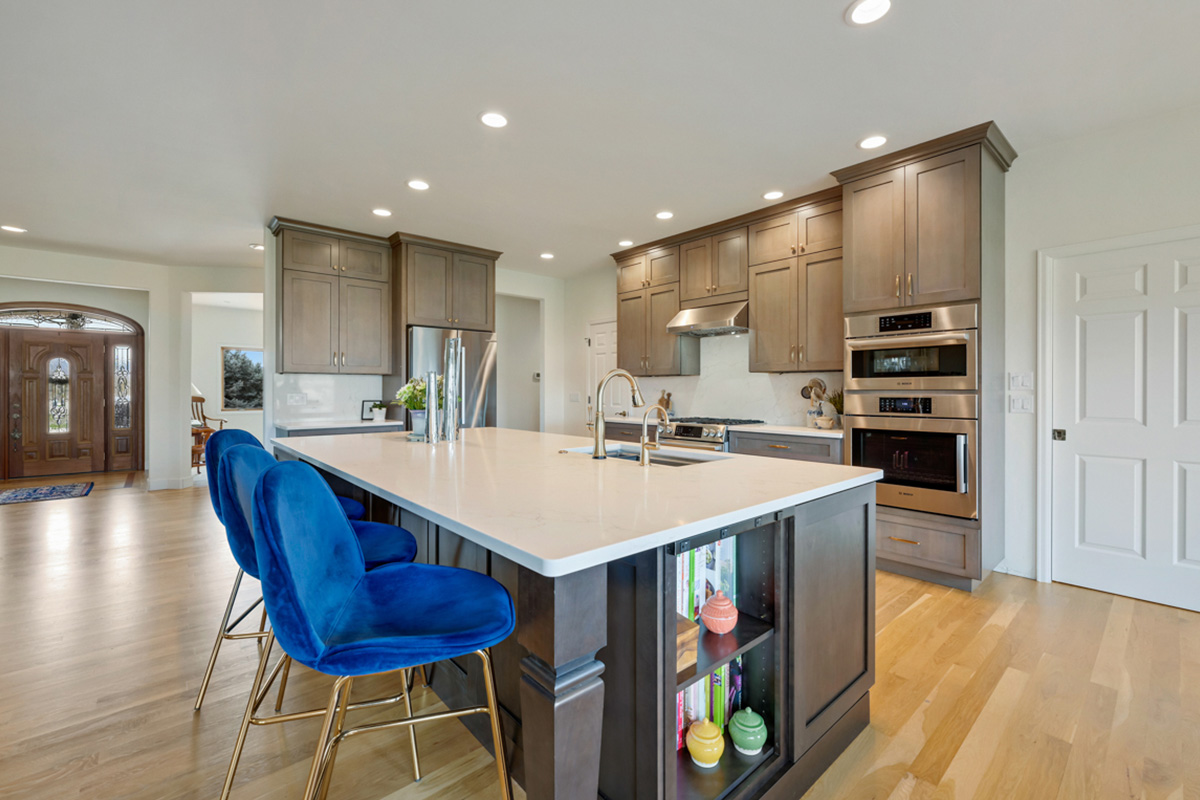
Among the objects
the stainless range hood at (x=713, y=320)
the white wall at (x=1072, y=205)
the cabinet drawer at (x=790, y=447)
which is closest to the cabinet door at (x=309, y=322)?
the stainless range hood at (x=713, y=320)

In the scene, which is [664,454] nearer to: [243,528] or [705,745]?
[705,745]

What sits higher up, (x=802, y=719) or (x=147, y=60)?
(x=147, y=60)

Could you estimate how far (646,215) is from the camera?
4.26 meters

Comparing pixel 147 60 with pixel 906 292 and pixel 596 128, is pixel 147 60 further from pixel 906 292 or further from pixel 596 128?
pixel 906 292

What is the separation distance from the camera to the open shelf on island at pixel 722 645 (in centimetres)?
122

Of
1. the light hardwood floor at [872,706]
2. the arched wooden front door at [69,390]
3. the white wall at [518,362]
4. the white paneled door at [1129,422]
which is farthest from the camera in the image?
the white wall at [518,362]

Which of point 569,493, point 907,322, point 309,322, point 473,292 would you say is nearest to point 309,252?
point 309,322

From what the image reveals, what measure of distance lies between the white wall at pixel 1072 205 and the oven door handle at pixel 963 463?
1.63 feet

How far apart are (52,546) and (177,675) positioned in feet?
9.31

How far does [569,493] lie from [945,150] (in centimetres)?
299

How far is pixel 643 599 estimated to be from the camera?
43.6 inches

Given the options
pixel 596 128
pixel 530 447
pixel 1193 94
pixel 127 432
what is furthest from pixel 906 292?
pixel 127 432

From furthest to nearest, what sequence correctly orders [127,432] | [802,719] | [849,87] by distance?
[127,432] → [849,87] → [802,719]

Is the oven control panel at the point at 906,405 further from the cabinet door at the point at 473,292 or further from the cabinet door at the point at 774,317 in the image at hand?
the cabinet door at the point at 473,292
